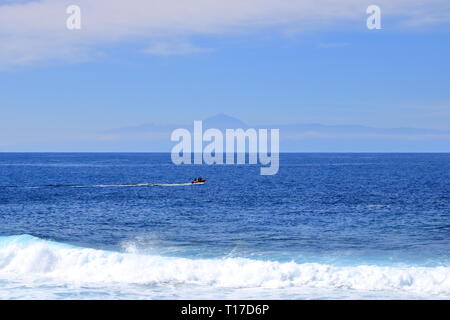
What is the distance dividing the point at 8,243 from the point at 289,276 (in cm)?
1880

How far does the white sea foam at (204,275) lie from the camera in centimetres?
2453

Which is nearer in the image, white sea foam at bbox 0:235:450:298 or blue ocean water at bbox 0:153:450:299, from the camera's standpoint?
white sea foam at bbox 0:235:450:298

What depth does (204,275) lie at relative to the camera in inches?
1059

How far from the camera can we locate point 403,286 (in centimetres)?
2464

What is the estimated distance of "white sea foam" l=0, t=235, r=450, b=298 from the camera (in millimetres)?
24531

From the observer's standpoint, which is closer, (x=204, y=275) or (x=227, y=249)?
(x=204, y=275)

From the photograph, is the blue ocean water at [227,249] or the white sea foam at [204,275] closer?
the white sea foam at [204,275]

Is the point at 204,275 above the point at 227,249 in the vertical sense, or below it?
above

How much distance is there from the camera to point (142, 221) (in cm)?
4841

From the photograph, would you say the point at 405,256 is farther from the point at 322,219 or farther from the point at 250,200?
the point at 250,200
